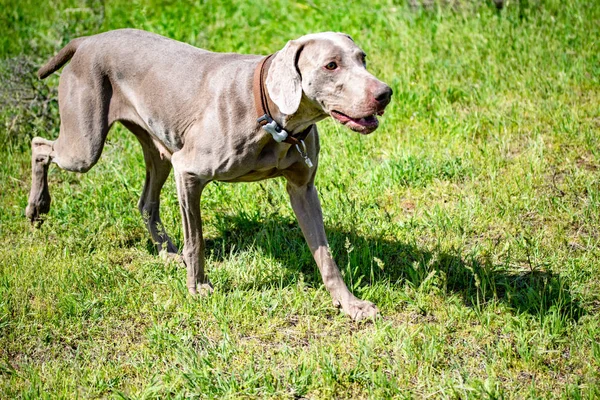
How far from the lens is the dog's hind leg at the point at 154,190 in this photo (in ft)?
14.5

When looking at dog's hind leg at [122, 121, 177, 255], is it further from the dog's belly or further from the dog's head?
the dog's head

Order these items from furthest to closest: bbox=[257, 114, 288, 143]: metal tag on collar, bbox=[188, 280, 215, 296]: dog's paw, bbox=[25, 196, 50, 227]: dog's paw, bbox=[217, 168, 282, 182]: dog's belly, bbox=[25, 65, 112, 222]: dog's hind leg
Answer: bbox=[25, 196, 50, 227]: dog's paw
bbox=[25, 65, 112, 222]: dog's hind leg
bbox=[188, 280, 215, 296]: dog's paw
bbox=[217, 168, 282, 182]: dog's belly
bbox=[257, 114, 288, 143]: metal tag on collar

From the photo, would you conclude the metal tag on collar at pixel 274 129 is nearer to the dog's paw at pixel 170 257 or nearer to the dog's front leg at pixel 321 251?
the dog's front leg at pixel 321 251

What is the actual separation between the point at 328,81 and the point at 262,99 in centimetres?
35

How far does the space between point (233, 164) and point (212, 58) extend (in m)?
0.69

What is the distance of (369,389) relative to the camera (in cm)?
301

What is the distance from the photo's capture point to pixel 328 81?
3.25m

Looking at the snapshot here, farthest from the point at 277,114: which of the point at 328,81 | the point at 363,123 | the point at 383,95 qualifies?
the point at 383,95

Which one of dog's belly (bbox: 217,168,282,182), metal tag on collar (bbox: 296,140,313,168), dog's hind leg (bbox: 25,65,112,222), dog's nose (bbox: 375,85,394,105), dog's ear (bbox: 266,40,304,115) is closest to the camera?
dog's nose (bbox: 375,85,394,105)

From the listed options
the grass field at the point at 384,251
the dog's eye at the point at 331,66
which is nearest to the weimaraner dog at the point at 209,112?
the dog's eye at the point at 331,66

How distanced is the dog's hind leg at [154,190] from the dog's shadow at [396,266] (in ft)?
0.97

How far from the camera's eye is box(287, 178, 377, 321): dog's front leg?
3.62 m

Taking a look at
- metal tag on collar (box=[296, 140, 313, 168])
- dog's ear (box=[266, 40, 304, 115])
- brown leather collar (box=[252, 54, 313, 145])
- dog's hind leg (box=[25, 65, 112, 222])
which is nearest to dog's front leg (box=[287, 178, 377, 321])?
metal tag on collar (box=[296, 140, 313, 168])

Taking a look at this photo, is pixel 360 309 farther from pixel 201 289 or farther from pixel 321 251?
pixel 201 289
